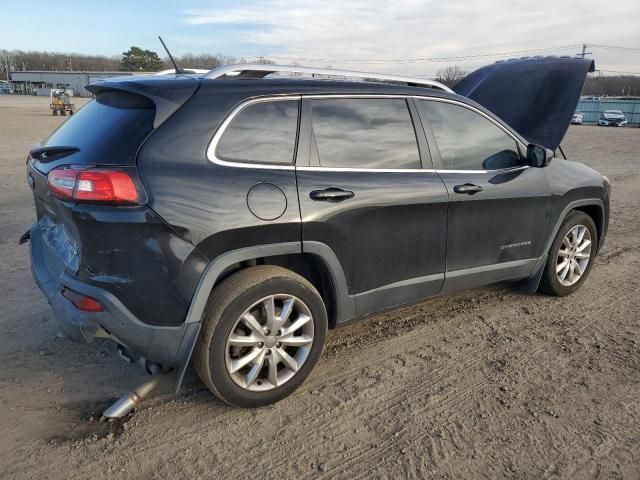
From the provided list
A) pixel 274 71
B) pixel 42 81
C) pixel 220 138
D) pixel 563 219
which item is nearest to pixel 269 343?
pixel 220 138

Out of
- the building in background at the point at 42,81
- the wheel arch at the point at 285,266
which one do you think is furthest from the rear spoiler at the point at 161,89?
the building in background at the point at 42,81

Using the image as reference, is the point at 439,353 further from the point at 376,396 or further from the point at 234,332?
the point at 234,332

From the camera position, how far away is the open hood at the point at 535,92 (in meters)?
5.60

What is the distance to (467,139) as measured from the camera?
381cm

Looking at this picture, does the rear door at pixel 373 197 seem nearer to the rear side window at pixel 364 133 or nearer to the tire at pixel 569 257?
the rear side window at pixel 364 133

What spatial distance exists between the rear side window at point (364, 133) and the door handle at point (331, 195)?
17cm

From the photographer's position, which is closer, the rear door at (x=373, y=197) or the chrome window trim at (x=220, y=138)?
the chrome window trim at (x=220, y=138)

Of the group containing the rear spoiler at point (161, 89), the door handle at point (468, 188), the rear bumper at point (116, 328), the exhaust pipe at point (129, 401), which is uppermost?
the rear spoiler at point (161, 89)

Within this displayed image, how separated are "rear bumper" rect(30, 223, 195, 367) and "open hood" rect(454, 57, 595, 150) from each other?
456cm

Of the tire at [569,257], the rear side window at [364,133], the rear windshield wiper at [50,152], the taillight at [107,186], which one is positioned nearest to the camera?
the taillight at [107,186]

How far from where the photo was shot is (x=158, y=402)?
3010mm

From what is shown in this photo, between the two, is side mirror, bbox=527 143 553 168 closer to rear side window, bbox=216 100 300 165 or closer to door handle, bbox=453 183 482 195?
door handle, bbox=453 183 482 195

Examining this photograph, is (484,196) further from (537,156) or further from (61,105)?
(61,105)

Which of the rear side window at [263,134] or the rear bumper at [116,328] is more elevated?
the rear side window at [263,134]
